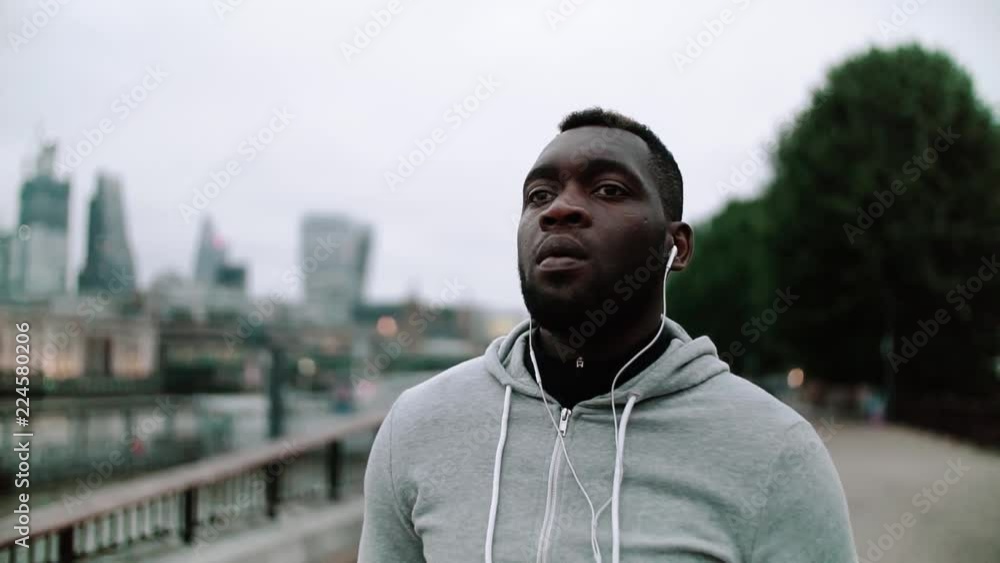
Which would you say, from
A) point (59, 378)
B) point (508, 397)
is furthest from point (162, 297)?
point (508, 397)

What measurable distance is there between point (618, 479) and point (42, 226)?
43.8 ft

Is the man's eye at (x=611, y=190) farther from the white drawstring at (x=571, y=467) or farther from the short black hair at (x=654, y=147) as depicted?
the white drawstring at (x=571, y=467)

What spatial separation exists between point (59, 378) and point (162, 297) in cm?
2855

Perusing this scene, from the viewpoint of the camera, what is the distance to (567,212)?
5.24 ft

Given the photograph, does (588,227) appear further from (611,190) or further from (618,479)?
(618,479)

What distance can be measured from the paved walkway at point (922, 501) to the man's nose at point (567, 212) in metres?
7.64

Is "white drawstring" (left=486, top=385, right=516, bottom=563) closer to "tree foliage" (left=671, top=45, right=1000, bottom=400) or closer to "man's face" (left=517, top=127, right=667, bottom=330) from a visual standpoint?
"man's face" (left=517, top=127, right=667, bottom=330)

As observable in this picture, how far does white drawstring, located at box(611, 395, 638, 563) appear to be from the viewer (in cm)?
150

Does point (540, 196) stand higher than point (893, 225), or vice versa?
point (893, 225)

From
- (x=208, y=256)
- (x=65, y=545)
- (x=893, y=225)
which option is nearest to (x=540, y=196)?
(x=65, y=545)

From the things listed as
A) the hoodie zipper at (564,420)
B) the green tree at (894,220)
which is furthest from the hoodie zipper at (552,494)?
the green tree at (894,220)

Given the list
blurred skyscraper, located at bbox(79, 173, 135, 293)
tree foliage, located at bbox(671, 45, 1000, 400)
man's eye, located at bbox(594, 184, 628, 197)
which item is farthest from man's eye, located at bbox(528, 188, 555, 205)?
tree foliage, located at bbox(671, 45, 1000, 400)

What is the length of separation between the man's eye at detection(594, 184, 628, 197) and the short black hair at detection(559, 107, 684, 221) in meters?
0.10

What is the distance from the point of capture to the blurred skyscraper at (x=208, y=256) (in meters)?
111
